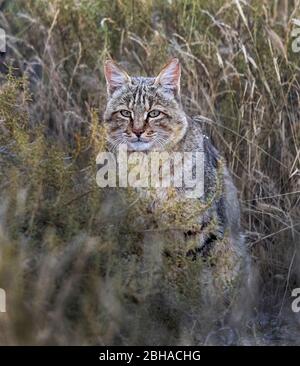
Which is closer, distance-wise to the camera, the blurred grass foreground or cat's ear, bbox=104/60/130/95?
the blurred grass foreground

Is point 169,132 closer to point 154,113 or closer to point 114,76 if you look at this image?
point 154,113

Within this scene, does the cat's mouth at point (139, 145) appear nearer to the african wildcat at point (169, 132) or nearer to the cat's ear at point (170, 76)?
the african wildcat at point (169, 132)

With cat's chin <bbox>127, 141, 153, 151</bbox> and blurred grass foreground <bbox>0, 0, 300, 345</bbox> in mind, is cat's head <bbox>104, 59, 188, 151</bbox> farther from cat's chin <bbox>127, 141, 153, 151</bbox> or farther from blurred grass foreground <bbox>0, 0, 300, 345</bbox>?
blurred grass foreground <bbox>0, 0, 300, 345</bbox>

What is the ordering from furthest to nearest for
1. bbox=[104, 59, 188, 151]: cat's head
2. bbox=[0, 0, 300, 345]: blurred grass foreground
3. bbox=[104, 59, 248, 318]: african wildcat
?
1. bbox=[104, 59, 188, 151]: cat's head
2. bbox=[104, 59, 248, 318]: african wildcat
3. bbox=[0, 0, 300, 345]: blurred grass foreground

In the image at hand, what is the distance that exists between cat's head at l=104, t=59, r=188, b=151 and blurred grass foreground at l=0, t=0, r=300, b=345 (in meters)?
0.15

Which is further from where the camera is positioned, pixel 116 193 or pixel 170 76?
pixel 170 76

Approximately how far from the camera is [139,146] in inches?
179

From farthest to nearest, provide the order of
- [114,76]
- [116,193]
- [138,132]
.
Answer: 1. [114,76]
2. [138,132]
3. [116,193]

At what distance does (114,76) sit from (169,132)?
40 centimetres

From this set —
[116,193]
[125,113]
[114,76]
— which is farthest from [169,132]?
[116,193]

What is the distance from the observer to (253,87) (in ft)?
16.7

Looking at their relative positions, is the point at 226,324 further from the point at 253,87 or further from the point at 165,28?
the point at 165,28

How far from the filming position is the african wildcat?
14.6ft

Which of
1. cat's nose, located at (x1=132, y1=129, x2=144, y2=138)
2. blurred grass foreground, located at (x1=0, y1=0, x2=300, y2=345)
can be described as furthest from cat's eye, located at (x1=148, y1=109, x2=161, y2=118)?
blurred grass foreground, located at (x1=0, y1=0, x2=300, y2=345)
